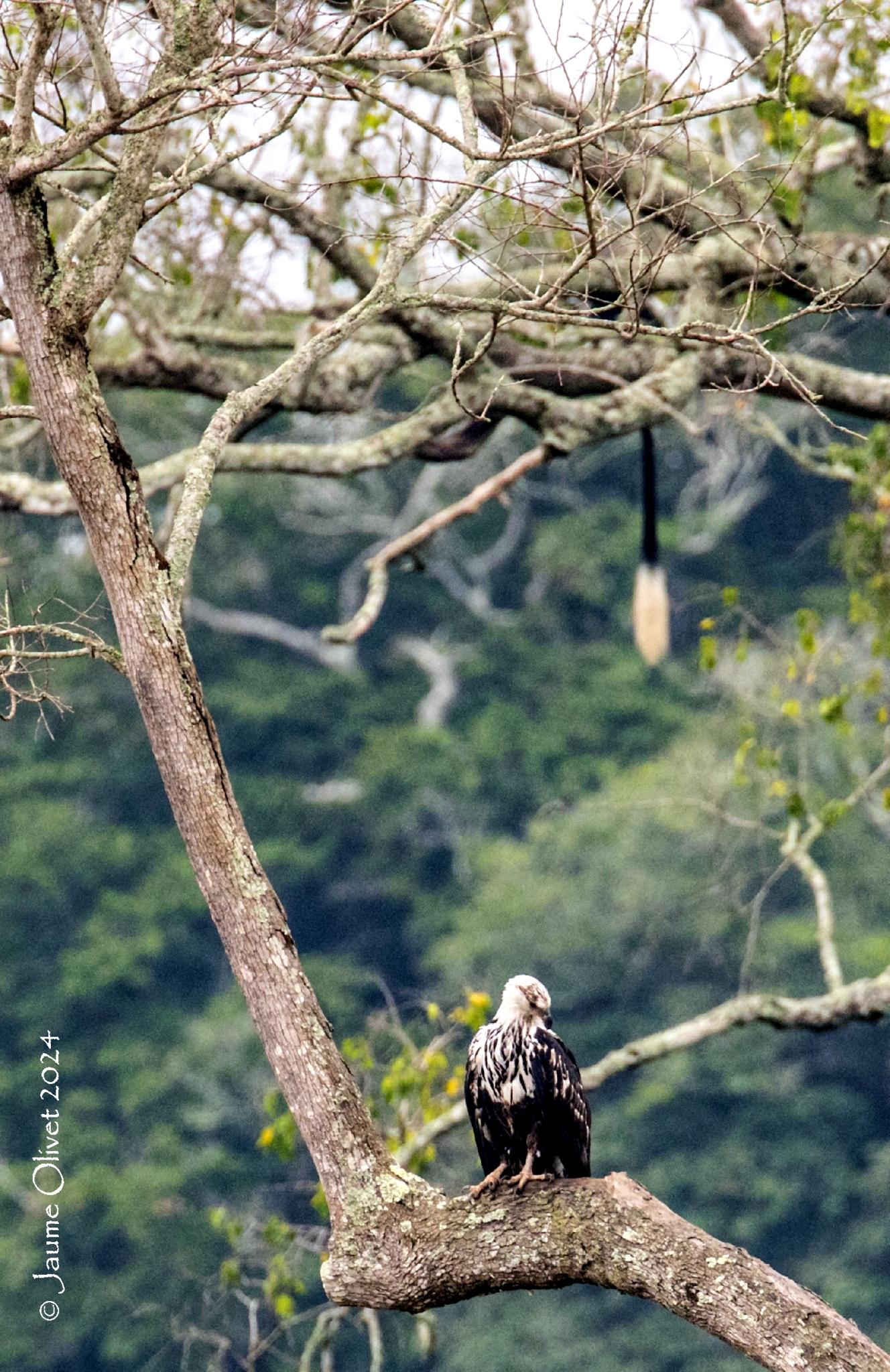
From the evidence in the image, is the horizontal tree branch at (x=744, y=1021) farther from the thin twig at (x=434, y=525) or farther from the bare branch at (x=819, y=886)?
the thin twig at (x=434, y=525)

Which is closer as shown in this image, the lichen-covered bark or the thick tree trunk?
the lichen-covered bark

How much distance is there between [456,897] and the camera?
20516 millimetres

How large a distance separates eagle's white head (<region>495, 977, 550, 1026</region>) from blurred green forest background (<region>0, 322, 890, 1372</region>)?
10296 millimetres

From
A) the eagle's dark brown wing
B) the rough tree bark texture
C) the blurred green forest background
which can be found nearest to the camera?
the rough tree bark texture

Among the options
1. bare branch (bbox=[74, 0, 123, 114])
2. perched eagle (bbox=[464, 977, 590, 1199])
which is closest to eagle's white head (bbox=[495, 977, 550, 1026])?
perched eagle (bbox=[464, 977, 590, 1199])

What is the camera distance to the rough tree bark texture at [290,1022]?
8.20 feet

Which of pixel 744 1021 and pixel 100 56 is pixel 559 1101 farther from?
pixel 100 56

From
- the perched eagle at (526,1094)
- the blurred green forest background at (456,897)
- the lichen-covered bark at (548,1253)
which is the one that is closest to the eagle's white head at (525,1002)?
the perched eagle at (526,1094)

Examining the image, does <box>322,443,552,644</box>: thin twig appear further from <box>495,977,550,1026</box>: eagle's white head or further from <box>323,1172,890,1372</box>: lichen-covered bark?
<box>323,1172,890,1372</box>: lichen-covered bark

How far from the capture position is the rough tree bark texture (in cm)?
250

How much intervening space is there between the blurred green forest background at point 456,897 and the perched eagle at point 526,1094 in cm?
1032

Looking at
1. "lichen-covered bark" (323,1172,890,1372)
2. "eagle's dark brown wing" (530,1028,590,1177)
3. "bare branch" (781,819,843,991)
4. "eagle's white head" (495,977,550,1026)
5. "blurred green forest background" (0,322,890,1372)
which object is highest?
"blurred green forest background" (0,322,890,1372)

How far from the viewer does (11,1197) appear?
16750 millimetres

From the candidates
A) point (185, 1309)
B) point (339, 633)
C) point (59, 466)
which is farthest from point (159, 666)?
point (185, 1309)
